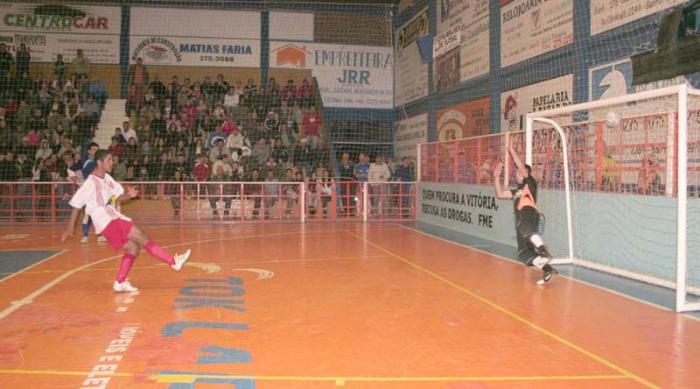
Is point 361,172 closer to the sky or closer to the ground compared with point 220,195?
closer to the sky

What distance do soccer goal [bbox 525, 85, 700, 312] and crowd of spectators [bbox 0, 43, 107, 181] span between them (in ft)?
45.6

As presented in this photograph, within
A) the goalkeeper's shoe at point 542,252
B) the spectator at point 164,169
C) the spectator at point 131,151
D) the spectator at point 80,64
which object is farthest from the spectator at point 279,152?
the goalkeeper's shoe at point 542,252

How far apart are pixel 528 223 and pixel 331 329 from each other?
3.92 metres

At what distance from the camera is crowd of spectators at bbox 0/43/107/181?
1817 centimetres

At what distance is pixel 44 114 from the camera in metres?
21.0

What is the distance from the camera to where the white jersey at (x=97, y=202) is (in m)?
7.33

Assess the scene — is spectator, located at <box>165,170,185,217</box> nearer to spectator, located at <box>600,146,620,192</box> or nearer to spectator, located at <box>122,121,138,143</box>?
spectator, located at <box>122,121,138,143</box>

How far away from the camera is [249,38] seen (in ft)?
84.4

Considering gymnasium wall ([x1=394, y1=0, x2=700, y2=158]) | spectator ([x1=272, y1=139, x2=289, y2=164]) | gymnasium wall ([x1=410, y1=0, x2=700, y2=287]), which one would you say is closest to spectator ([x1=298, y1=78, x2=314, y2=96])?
spectator ([x1=272, y1=139, x2=289, y2=164])

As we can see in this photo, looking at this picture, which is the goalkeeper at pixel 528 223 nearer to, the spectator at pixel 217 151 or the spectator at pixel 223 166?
the spectator at pixel 223 166

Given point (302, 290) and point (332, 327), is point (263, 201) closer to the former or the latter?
point (302, 290)

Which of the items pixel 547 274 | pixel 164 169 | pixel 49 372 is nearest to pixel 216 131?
pixel 164 169

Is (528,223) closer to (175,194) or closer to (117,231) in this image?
(117,231)

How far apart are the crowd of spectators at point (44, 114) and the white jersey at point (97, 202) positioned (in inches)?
427
